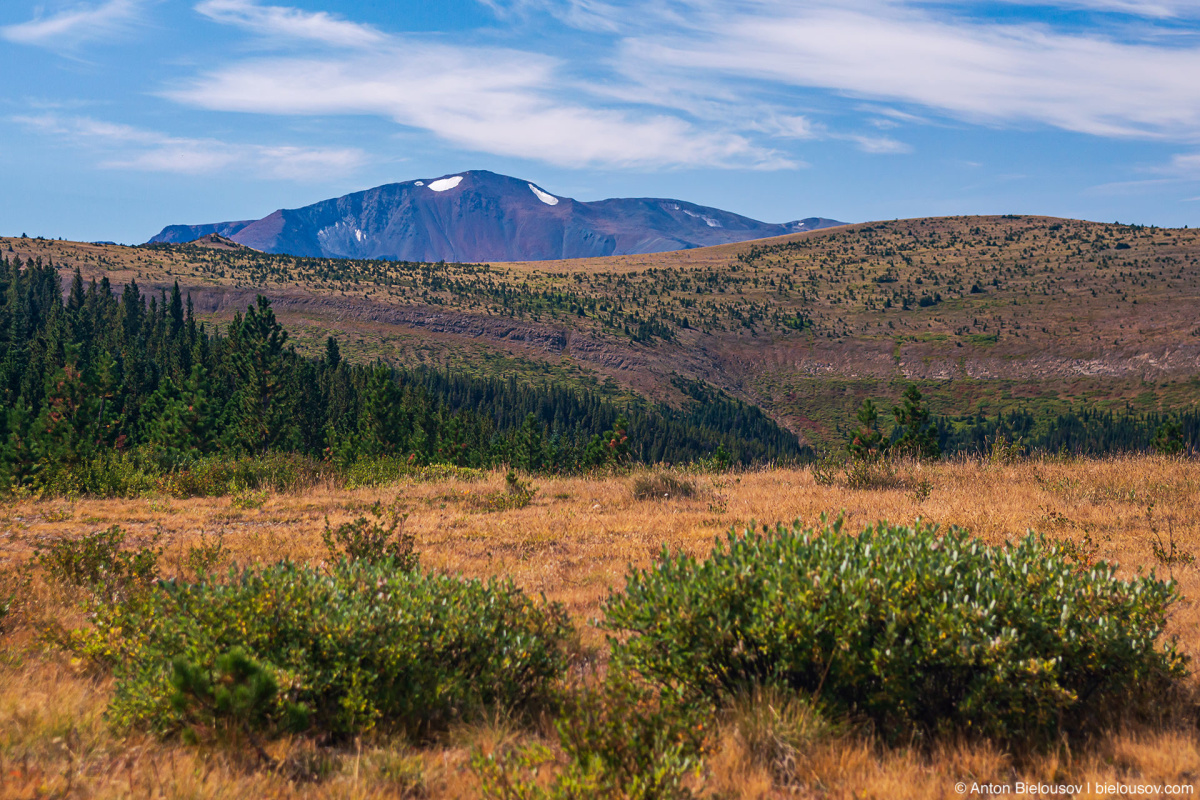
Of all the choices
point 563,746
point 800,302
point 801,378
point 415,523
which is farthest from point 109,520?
point 800,302

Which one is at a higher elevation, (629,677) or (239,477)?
(629,677)

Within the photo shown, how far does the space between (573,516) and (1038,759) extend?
8887 millimetres

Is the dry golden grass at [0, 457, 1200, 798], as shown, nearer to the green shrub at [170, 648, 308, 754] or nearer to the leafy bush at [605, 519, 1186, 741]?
the green shrub at [170, 648, 308, 754]

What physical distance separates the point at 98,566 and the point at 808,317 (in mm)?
112633

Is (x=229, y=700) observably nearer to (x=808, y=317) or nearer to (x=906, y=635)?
(x=906, y=635)

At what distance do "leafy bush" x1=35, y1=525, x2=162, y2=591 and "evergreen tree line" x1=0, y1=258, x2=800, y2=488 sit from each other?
31.7 feet

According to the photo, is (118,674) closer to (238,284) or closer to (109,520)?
(109,520)

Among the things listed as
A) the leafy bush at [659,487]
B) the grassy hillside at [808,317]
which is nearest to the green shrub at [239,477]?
the leafy bush at [659,487]

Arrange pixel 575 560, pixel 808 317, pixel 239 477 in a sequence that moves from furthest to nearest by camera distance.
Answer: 1. pixel 808 317
2. pixel 239 477
3. pixel 575 560

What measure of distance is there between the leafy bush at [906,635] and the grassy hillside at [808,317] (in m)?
89.5

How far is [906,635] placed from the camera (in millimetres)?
4113

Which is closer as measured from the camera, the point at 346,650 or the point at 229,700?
the point at 229,700

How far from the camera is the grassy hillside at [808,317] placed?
9050cm

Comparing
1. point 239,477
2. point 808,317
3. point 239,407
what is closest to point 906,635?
point 239,477
